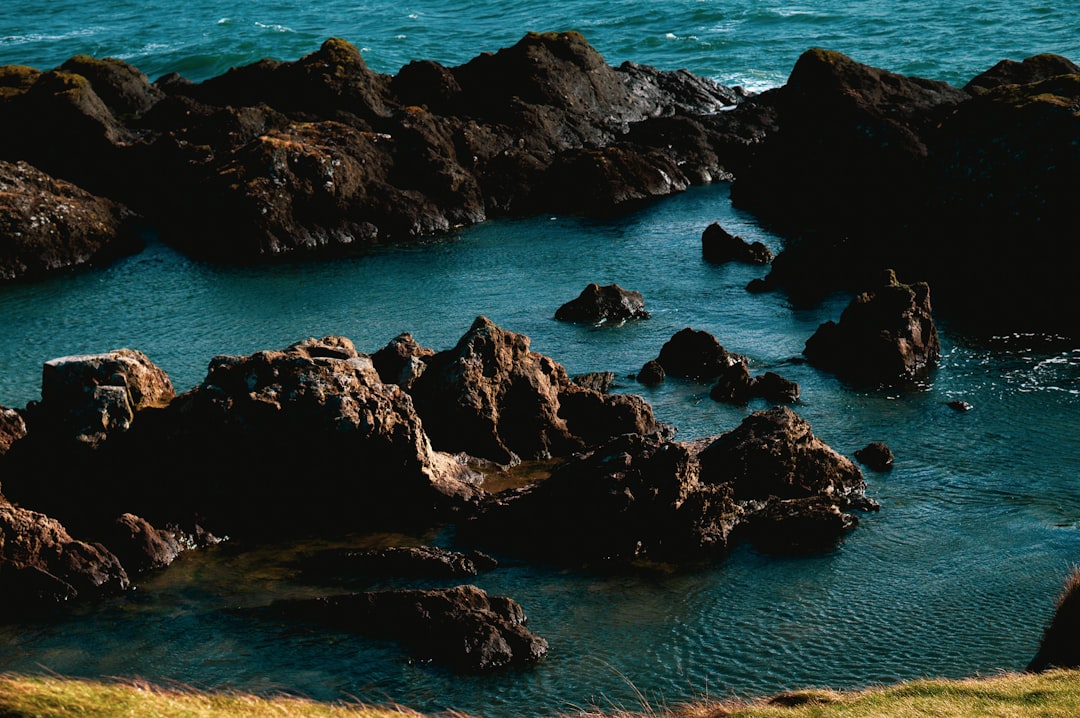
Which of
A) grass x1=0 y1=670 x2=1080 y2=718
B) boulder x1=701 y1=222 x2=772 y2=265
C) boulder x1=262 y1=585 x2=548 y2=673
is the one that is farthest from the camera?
boulder x1=701 y1=222 x2=772 y2=265

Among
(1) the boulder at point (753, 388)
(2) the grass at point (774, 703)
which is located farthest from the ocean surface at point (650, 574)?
(2) the grass at point (774, 703)

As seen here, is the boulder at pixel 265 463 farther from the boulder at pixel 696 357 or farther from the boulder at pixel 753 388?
the boulder at pixel 696 357

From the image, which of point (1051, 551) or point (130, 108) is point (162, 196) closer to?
point (130, 108)

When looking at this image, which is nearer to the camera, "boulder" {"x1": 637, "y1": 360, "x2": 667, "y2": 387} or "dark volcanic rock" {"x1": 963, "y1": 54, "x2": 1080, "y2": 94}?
"boulder" {"x1": 637, "y1": 360, "x2": 667, "y2": 387}

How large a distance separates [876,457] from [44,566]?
31038mm

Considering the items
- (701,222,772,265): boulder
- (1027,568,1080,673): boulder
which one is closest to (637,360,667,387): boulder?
(701,222,772,265): boulder

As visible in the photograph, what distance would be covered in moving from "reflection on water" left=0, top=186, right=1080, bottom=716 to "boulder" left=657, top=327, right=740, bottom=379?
1.46 metres

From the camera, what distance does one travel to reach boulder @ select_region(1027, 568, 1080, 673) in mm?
29219

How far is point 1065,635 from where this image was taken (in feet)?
97.0

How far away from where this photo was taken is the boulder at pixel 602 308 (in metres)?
70.8

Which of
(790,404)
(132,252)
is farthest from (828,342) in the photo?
(132,252)

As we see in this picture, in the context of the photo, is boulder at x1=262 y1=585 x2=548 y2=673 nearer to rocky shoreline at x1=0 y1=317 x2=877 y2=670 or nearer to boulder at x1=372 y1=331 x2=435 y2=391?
rocky shoreline at x1=0 y1=317 x2=877 y2=670

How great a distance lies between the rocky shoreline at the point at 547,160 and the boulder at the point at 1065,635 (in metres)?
39.0

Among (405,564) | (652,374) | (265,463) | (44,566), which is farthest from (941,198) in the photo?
(44,566)
